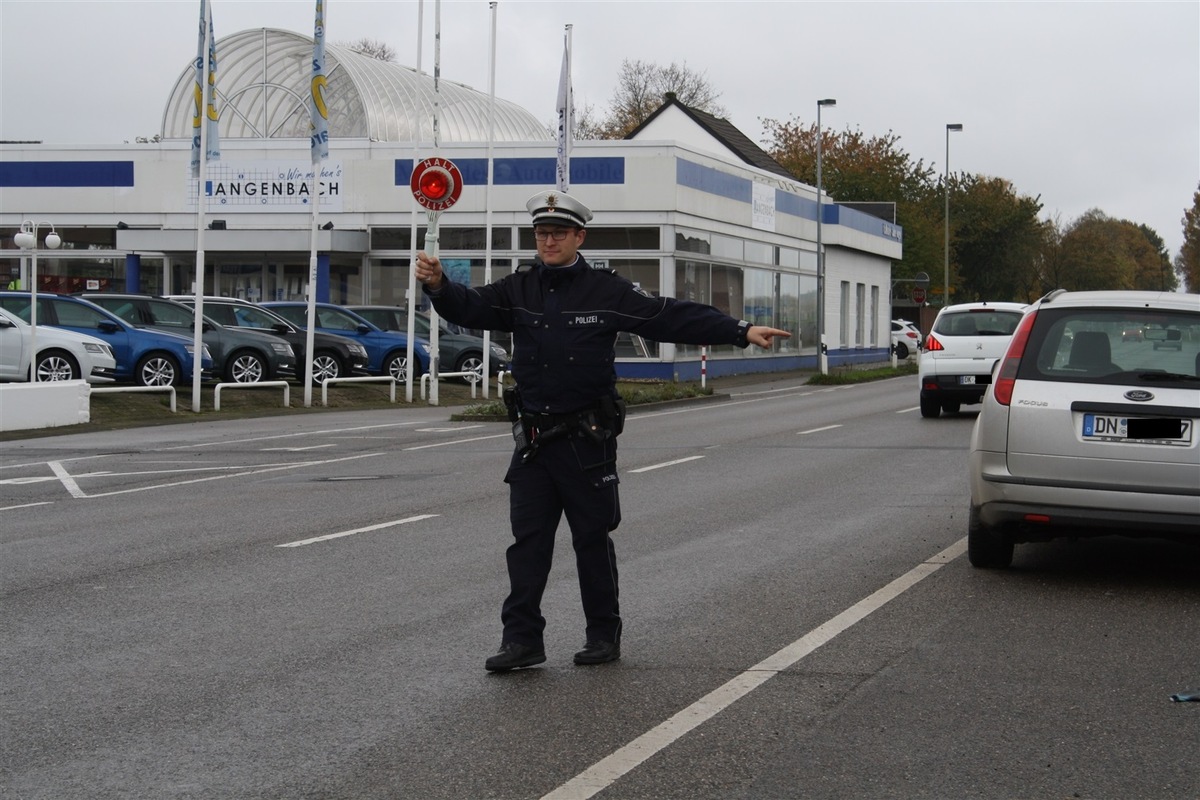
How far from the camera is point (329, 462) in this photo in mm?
16422

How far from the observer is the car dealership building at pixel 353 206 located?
39875mm

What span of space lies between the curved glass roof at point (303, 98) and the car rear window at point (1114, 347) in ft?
120

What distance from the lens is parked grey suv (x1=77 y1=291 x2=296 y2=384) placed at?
2633 centimetres

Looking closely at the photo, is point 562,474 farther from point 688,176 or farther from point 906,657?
point 688,176

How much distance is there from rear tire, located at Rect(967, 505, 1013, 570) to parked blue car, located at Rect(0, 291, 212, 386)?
17.8 meters

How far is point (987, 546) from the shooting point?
8789 millimetres

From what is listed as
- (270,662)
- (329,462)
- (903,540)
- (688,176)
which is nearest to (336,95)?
(688,176)

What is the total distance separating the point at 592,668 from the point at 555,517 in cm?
65

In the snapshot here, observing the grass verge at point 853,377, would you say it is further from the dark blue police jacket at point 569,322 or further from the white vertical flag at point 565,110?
the dark blue police jacket at point 569,322

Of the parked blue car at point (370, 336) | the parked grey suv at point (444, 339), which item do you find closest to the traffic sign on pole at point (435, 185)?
the parked blue car at point (370, 336)

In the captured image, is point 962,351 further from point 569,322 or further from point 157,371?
point 569,322

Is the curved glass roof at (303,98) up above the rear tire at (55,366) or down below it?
above

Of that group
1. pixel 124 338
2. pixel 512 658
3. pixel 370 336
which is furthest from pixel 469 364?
pixel 512 658

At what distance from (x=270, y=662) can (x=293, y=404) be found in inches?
814
